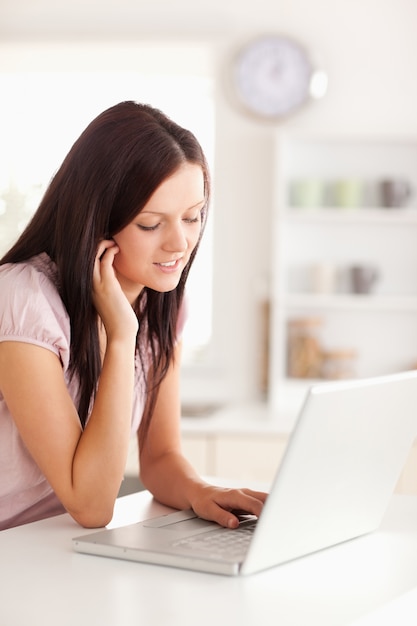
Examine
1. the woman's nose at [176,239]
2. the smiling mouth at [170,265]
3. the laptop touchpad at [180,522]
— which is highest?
the woman's nose at [176,239]

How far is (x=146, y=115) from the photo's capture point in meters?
1.69

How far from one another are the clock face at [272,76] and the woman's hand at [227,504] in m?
2.64

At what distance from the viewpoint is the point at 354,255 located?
398 cm

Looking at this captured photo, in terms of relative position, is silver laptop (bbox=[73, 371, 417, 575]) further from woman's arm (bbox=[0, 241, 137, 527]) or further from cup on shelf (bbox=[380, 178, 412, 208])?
cup on shelf (bbox=[380, 178, 412, 208])

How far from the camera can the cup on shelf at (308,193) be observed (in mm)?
3881

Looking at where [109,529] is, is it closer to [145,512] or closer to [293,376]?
[145,512]

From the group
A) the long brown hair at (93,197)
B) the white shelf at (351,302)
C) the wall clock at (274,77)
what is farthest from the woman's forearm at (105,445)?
the wall clock at (274,77)

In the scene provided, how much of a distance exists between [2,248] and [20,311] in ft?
8.82

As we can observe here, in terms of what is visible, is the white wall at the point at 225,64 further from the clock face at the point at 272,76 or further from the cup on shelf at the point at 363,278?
the cup on shelf at the point at 363,278

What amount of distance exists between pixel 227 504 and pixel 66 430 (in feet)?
0.90

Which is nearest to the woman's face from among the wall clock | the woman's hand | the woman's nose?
the woman's nose

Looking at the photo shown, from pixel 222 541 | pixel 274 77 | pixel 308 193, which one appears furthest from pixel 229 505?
pixel 274 77

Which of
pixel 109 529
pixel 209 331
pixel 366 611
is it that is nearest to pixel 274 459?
pixel 209 331

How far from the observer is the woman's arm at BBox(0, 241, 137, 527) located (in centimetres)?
150
